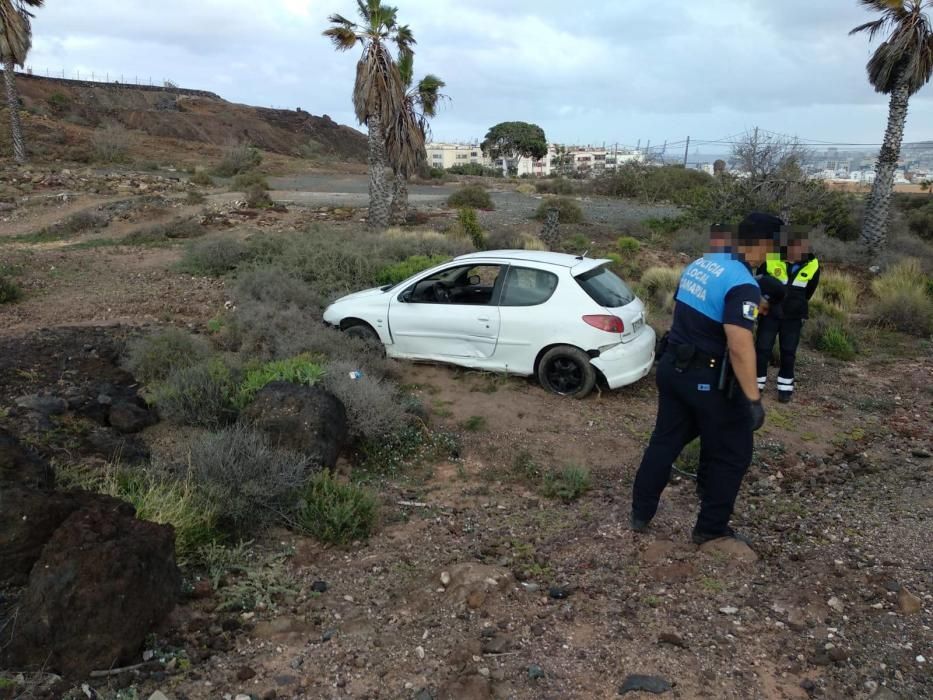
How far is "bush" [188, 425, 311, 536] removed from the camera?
13.6ft

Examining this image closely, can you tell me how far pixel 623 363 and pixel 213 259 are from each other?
8.35 m

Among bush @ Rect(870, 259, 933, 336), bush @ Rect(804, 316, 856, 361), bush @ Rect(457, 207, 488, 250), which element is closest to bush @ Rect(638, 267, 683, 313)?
bush @ Rect(804, 316, 856, 361)

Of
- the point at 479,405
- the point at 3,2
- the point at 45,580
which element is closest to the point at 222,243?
the point at 479,405

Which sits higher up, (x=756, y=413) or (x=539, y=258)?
(x=539, y=258)

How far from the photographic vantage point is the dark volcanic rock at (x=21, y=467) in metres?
3.58

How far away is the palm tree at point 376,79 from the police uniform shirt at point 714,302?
13512 mm

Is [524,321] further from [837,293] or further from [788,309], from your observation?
[837,293]

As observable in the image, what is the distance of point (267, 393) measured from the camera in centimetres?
551

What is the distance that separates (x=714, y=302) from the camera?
12.0 ft

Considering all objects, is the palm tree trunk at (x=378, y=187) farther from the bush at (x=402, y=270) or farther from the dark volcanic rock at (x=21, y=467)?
the dark volcanic rock at (x=21, y=467)

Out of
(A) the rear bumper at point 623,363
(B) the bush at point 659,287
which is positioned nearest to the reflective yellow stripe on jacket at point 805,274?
(A) the rear bumper at point 623,363

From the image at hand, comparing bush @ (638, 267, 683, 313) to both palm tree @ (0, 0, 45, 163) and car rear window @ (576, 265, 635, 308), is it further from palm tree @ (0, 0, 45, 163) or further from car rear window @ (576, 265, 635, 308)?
palm tree @ (0, 0, 45, 163)

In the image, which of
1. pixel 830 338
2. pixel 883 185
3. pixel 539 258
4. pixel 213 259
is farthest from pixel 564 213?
pixel 539 258

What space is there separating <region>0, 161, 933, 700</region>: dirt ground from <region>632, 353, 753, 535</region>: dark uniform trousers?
320 millimetres
